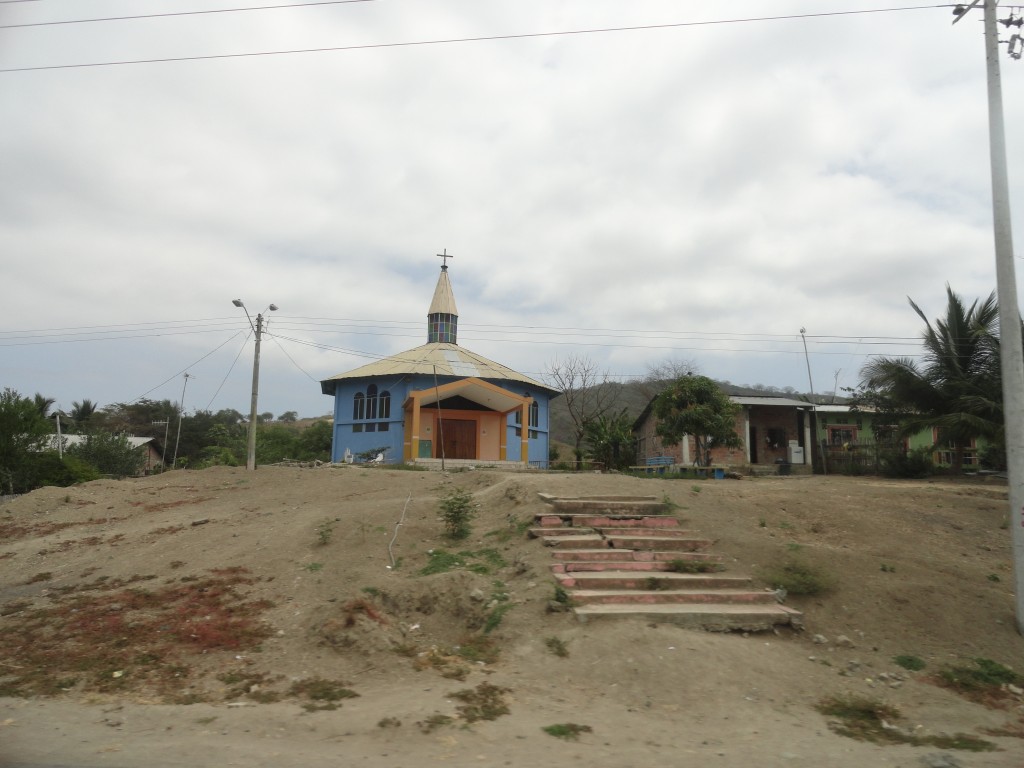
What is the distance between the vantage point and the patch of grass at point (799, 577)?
28.4 feet

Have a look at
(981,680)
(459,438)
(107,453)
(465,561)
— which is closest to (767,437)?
(459,438)

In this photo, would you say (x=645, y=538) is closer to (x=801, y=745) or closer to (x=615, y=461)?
(x=801, y=745)

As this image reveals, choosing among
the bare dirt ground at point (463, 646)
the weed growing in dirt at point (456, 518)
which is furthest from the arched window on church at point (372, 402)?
the weed growing in dirt at point (456, 518)

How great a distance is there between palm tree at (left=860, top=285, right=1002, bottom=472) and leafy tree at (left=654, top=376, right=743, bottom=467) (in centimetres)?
518

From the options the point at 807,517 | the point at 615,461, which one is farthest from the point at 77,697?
the point at 615,461

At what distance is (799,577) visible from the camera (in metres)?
8.81

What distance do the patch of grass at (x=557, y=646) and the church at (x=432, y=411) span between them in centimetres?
1769

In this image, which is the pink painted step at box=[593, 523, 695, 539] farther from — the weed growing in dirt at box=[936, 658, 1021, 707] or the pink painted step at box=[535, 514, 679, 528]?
the weed growing in dirt at box=[936, 658, 1021, 707]

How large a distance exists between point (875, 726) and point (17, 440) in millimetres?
24886

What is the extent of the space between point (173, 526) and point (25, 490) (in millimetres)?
12769

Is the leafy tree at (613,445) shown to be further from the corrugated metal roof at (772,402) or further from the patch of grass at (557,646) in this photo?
the patch of grass at (557,646)

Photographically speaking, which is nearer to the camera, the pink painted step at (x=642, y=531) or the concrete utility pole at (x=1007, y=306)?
the concrete utility pole at (x=1007, y=306)

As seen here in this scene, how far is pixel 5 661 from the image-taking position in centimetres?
695

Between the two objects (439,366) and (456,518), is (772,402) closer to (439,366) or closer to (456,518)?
(439,366)
